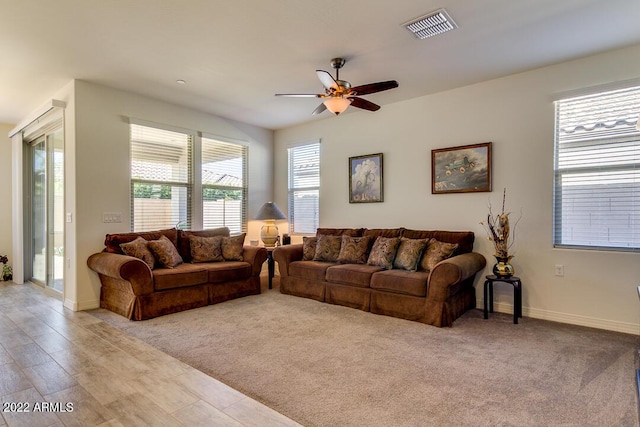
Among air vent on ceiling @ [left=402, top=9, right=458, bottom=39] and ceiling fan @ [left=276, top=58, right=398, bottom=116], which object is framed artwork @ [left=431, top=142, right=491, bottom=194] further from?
air vent on ceiling @ [left=402, top=9, right=458, bottom=39]

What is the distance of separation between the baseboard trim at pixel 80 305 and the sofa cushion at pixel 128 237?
67cm

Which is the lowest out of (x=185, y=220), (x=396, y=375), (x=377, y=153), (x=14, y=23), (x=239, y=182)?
(x=396, y=375)

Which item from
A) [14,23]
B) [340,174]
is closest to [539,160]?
[340,174]

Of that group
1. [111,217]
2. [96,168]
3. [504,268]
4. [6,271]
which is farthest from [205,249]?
[6,271]

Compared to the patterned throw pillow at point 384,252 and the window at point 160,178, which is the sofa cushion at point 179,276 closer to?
the window at point 160,178

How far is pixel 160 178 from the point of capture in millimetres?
4910

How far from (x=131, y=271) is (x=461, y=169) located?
13.2 ft

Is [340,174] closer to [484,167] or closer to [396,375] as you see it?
[484,167]

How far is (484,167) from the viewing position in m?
4.16

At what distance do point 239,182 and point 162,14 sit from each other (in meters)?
3.45

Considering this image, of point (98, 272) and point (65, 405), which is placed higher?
point (98, 272)

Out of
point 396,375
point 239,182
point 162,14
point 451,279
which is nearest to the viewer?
point 396,375

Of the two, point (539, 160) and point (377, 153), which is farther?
point (377, 153)

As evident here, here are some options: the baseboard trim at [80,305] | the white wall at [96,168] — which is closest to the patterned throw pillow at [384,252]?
the white wall at [96,168]
